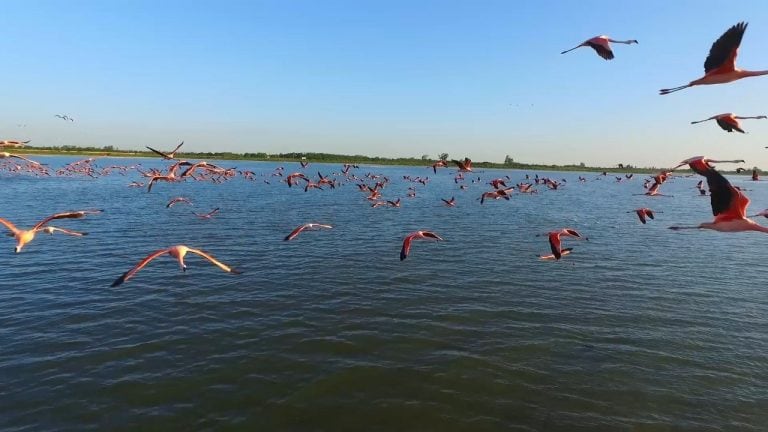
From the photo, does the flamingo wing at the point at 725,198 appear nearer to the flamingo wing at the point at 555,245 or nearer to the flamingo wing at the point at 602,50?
the flamingo wing at the point at 602,50

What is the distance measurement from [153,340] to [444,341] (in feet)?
25.2

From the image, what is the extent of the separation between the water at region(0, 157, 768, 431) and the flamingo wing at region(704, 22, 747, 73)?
22.5 ft

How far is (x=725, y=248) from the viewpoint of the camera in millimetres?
25094

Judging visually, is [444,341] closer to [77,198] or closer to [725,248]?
[725,248]

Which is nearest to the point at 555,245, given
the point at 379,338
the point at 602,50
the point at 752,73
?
the point at 602,50

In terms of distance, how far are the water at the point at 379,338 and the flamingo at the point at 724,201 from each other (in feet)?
12.6

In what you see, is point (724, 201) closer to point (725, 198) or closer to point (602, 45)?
point (725, 198)

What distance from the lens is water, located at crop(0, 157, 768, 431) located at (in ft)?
28.6

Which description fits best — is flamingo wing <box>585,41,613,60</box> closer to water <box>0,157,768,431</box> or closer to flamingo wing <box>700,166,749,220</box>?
flamingo wing <box>700,166,749,220</box>

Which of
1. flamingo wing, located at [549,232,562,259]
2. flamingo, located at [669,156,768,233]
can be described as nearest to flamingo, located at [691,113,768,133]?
flamingo, located at [669,156,768,233]

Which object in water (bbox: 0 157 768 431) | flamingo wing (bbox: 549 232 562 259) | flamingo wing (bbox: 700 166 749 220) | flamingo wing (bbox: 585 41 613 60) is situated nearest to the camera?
flamingo wing (bbox: 700 166 749 220)

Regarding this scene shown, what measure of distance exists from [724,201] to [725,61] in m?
2.71

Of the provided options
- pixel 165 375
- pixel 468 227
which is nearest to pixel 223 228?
pixel 468 227

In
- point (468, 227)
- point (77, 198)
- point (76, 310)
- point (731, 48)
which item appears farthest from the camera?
point (77, 198)
